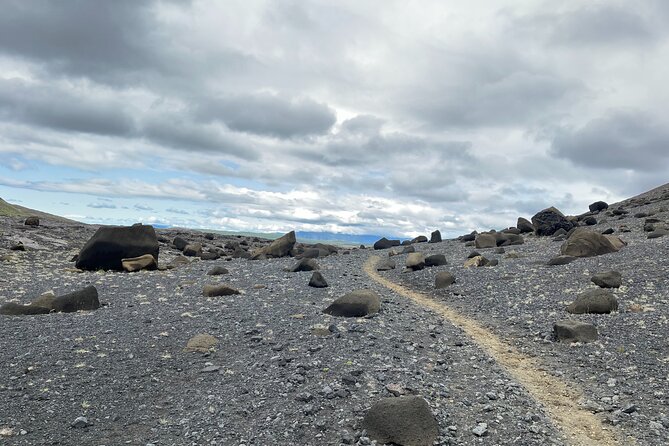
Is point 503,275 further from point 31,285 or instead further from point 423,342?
point 31,285

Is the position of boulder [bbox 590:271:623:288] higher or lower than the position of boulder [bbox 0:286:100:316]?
higher

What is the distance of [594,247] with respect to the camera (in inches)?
1240

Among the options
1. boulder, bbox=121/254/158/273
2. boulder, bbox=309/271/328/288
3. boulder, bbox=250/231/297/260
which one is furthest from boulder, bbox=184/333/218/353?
boulder, bbox=250/231/297/260

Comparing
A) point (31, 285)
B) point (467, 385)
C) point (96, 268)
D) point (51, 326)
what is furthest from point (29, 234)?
point (467, 385)

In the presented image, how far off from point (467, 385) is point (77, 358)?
1084 centimetres

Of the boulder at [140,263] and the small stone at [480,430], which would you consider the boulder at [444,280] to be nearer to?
the small stone at [480,430]

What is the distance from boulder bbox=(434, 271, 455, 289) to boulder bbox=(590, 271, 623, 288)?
25.2ft

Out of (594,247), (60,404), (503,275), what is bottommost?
(60,404)

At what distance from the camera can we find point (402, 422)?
34.3 ft

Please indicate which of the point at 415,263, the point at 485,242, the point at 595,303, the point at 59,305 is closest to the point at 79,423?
the point at 59,305

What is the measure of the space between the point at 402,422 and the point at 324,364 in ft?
12.9

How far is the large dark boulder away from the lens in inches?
1284

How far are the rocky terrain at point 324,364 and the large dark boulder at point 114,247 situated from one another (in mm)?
5873

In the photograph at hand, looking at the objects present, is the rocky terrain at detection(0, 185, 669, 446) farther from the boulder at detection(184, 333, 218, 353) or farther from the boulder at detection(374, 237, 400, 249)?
the boulder at detection(374, 237, 400, 249)
